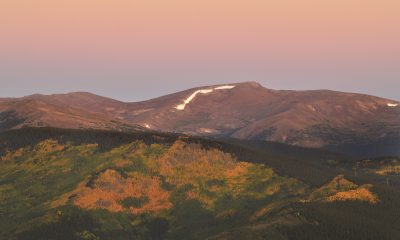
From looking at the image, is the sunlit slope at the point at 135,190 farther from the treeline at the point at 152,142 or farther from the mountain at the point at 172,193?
the treeline at the point at 152,142

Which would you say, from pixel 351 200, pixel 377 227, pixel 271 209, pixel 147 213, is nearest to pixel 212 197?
pixel 147 213

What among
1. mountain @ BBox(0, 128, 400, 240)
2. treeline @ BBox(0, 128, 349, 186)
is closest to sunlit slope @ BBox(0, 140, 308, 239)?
mountain @ BBox(0, 128, 400, 240)

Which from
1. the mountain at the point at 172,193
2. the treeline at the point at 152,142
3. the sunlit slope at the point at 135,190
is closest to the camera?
the mountain at the point at 172,193

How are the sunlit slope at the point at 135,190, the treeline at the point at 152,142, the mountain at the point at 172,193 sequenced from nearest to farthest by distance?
1. the mountain at the point at 172,193
2. the sunlit slope at the point at 135,190
3. the treeline at the point at 152,142

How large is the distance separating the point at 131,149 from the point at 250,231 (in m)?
78.3

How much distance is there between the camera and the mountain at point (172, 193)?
102 metres

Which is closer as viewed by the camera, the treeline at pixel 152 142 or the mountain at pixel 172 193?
the mountain at pixel 172 193

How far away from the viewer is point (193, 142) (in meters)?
170

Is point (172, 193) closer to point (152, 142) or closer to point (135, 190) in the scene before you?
point (135, 190)

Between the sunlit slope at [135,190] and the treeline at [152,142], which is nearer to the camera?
the sunlit slope at [135,190]

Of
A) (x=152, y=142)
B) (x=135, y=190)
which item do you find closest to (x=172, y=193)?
(x=135, y=190)

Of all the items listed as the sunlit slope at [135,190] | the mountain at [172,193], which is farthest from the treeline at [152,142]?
the sunlit slope at [135,190]

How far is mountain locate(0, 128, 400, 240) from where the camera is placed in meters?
102

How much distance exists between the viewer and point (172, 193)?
5344 inches
